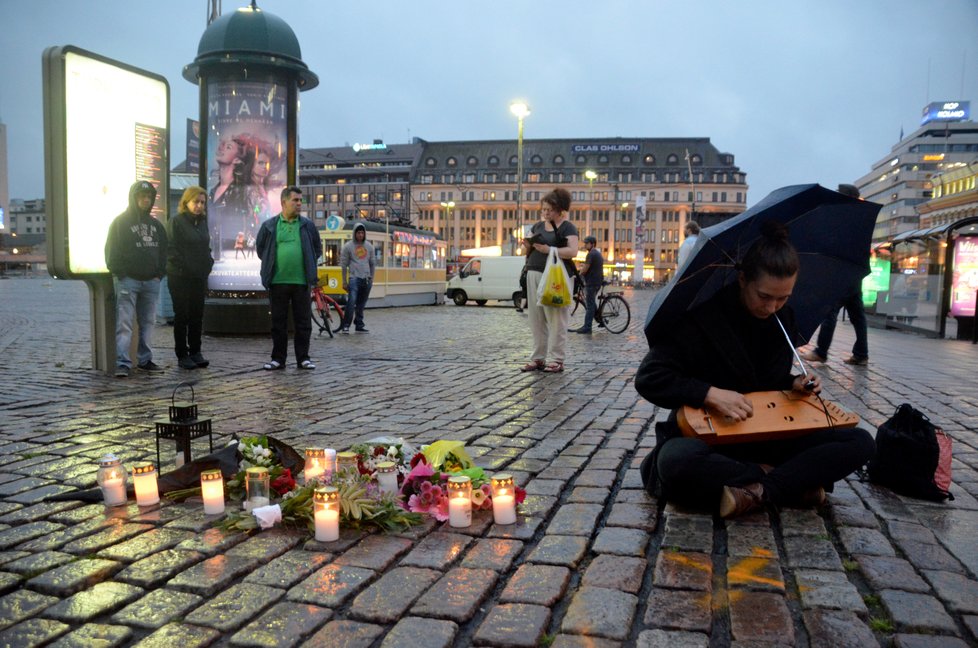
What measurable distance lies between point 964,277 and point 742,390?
48.5 ft

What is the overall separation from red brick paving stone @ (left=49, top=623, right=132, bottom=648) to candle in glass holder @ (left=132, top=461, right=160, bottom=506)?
1.18 m

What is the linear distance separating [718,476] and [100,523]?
8.41 feet

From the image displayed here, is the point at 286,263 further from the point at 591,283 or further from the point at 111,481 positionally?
the point at 591,283

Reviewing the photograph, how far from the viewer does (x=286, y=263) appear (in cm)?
855

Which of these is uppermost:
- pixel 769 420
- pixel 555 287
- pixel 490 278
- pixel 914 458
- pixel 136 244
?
pixel 136 244

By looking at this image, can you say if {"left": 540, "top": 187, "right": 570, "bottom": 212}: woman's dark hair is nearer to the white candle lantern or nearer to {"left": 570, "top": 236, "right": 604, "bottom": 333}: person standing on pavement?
the white candle lantern

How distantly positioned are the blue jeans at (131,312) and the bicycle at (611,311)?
8931mm

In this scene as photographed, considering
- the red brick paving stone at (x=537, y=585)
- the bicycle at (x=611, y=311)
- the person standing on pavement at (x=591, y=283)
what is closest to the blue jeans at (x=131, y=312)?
the red brick paving stone at (x=537, y=585)

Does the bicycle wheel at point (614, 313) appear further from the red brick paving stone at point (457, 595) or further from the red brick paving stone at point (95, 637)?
the red brick paving stone at point (95, 637)

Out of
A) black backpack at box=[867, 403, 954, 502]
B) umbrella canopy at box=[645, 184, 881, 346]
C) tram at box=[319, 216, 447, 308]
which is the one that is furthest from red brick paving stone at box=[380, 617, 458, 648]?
tram at box=[319, 216, 447, 308]

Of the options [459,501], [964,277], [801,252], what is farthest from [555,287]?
[964,277]

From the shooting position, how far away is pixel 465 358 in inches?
396

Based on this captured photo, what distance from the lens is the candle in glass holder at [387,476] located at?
11.3 feet

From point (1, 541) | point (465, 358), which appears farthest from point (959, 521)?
point (465, 358)
